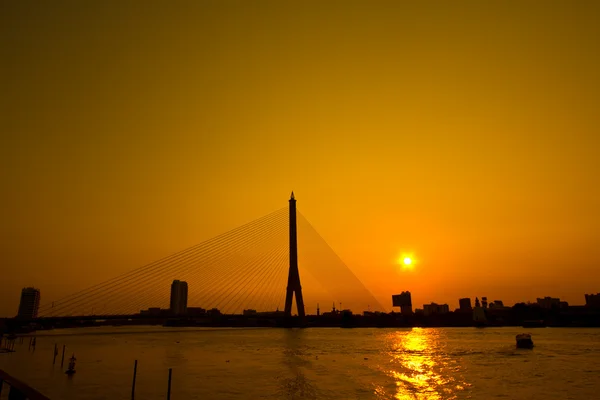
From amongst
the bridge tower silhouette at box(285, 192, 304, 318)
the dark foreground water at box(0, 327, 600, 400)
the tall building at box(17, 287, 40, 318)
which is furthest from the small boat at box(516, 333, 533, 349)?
the tall building at box(17, 287, 40, 318)

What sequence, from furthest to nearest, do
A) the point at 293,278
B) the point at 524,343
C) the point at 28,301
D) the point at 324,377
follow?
the point at 28,301 < the point at 293,278 < the point at 524,343 < the point at 324,377

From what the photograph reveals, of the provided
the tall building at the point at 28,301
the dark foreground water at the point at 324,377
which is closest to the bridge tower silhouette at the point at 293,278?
the dark foreground water at the point at 324,377

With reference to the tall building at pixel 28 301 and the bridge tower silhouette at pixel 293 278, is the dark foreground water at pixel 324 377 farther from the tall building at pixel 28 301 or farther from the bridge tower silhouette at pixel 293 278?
the tall building at pixel 28 301

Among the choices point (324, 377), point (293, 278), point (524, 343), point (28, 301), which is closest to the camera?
point (324, 377)

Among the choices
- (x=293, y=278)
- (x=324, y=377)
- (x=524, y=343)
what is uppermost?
(x=293, y=278)

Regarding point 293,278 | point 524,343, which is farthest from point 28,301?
point 524,343

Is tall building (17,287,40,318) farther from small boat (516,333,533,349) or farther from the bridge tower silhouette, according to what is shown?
small boat (516,333,533,349)

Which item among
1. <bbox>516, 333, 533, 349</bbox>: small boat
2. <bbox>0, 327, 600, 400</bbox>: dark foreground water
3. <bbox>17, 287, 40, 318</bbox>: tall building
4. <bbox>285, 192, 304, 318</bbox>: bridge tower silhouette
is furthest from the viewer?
<bbox>17, 287, 40, 318</bbox>: tall building

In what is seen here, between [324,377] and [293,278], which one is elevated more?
[293,278]

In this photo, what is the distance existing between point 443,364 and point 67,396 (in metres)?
33.3

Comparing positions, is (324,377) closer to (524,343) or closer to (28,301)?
(524,343)

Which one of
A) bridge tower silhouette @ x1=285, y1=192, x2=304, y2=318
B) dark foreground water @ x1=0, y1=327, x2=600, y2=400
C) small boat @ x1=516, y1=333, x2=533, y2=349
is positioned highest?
bridge tower silhouette @ x1=285, y1=192, x2=304, y2=318

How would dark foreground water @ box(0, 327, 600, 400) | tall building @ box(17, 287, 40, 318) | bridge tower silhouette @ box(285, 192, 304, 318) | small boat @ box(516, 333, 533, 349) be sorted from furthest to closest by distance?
tall building @ box(17, 287, 40, 318), bridge tower silhouette @ box(285, 192, 304, 318), small boat @ box(516, 333, 533, 349), dark foreground water @ box(0, 327, 600, 400)

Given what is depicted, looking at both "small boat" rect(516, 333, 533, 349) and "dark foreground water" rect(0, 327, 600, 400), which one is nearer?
"dark foreground water" rect(0, 327, 600, 400)
